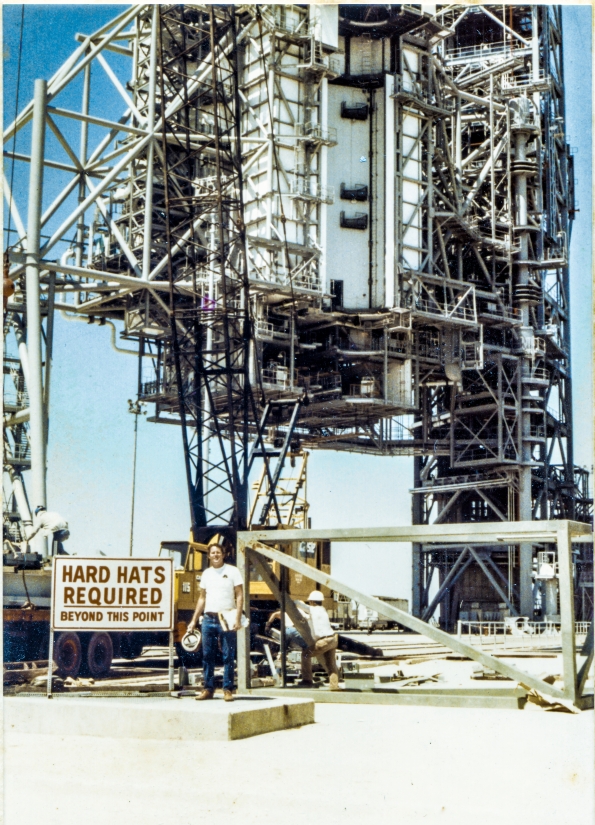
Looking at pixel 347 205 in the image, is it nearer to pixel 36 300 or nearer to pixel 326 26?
pixel 326 26

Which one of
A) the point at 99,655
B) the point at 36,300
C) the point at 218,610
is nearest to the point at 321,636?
the point at 218,610

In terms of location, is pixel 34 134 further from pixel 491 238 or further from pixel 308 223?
pixel 491 238

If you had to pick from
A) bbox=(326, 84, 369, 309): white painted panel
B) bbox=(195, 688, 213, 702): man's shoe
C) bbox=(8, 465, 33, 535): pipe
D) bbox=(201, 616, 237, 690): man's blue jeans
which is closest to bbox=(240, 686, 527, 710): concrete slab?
bbox=(201, 616, 237, 690): man's blue jeans

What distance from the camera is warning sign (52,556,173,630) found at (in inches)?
632

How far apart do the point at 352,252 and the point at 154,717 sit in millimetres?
43489

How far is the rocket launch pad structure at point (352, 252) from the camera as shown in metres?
42.1

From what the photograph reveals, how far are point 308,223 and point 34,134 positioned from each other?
21.0 meters

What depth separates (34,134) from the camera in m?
33.4

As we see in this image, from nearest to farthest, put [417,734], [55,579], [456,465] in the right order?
[417,734] < [55,579] < [456,465]

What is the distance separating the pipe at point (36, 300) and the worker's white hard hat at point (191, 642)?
5443 millimetres

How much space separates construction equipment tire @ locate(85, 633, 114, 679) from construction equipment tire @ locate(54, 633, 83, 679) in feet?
1.06

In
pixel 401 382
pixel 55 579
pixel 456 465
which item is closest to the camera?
pixel 55 579

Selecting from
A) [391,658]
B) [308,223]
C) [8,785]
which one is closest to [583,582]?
Result: [308,223]

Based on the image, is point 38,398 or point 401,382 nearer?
point 38,398
